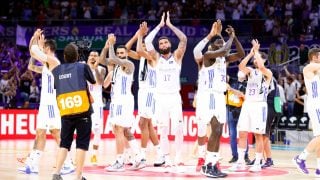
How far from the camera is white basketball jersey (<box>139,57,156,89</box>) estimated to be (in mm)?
15242

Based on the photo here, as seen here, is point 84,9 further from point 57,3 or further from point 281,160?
point 281,160

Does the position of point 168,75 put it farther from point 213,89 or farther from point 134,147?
point 134,147

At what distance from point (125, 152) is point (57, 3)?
19410mm

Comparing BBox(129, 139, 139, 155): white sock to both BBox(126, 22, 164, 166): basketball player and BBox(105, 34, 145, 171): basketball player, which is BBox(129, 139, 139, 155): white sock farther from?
BBox(126, 22, 164, 166): basketball player

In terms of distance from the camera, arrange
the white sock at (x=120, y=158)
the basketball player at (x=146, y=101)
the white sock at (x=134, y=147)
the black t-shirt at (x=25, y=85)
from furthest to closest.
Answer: the black t-shirt at (x=25, y=85) < the basketball player at (x=146, y=101) < the white sock at (x=134, y=147) < the white sock at (x=120, y=158)

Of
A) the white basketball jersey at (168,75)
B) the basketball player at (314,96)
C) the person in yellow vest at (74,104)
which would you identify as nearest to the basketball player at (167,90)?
the white basketball jersey at (168,75)

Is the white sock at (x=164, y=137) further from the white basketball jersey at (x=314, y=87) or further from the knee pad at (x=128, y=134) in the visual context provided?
the white basketball jersey at (x=314, y=87)

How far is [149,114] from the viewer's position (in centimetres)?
1517

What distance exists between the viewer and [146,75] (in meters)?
15.4

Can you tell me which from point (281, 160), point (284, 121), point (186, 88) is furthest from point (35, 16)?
point (281, 160)

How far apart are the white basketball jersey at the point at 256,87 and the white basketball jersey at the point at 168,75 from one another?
1575 millimetres

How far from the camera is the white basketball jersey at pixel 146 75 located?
15.2 metres

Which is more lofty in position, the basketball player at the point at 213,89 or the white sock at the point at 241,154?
the basketball player at the point at 213,89

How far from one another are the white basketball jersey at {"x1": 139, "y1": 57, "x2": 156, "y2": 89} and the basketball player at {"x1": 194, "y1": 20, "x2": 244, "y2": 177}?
1687 millimetres
